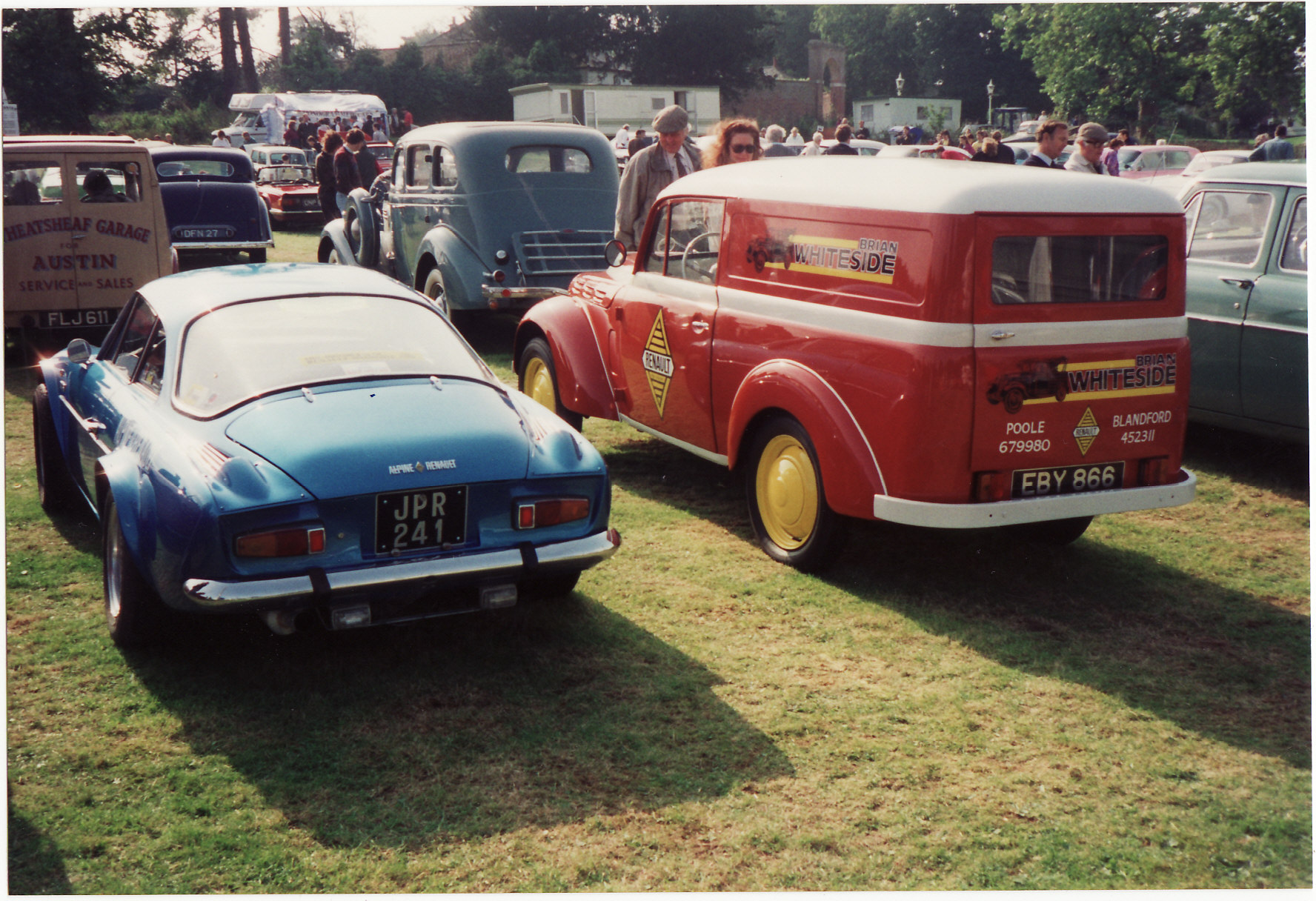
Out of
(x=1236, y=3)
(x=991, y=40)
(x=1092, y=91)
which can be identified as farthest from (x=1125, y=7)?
(x=991, y=40)

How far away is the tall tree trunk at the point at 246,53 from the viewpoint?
4694 cm

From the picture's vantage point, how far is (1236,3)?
23.2m

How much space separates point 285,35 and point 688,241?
55668 mm

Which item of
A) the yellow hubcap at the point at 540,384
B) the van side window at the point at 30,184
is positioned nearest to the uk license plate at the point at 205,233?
the van side window at the point at 30,184

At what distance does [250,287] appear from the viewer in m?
4.95

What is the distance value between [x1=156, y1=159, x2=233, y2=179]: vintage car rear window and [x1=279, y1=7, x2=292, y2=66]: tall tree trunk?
4026 centimetres

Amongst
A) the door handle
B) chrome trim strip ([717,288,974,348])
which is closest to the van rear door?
chrome trim strip ([717,288,974,348])

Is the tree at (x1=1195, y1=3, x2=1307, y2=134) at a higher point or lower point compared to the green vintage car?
higher

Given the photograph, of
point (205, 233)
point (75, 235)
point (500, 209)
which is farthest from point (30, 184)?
point (205, 233)

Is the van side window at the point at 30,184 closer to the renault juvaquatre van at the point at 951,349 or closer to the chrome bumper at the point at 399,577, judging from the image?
the renault juvaquatre van at the point at 951,349

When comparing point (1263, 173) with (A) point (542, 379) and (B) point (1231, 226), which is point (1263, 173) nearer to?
(B) point (1231, 226)

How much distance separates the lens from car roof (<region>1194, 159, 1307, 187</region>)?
6.85m

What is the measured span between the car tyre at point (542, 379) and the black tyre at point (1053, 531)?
275 centimetres

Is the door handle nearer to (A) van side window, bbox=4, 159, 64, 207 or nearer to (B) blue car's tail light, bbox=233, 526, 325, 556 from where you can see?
(B) blue car's tail light, bbox=233, 526, 325, 556
